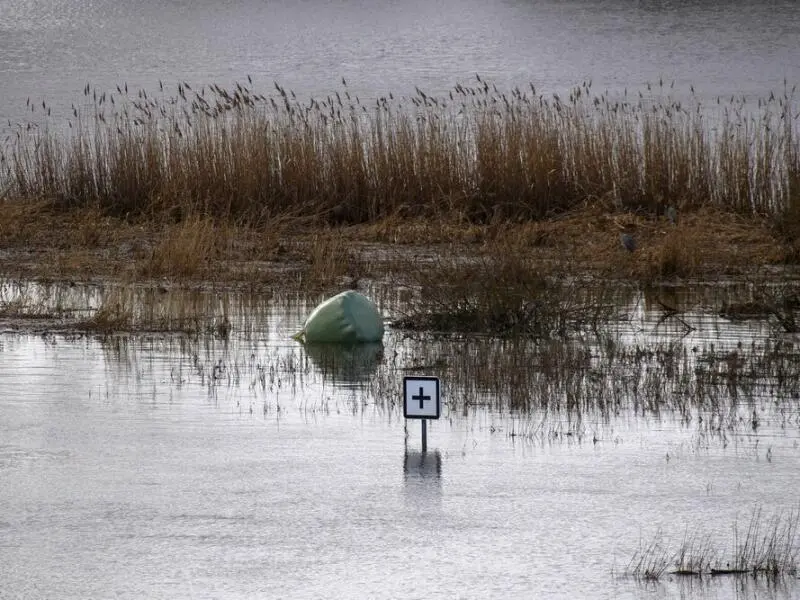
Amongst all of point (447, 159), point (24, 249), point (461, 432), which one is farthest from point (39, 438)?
point (447, 159)

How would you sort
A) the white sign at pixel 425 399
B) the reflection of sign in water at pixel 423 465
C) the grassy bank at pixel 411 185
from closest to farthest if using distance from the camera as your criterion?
the reflection of sign in water at pixel 423 465
the white sign at pixel 425 399
the grassy bank at pixel 411 185

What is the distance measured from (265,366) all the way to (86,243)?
333 inches

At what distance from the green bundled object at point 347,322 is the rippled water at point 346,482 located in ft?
Answer: 2.28

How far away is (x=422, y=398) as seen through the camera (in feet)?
27.1

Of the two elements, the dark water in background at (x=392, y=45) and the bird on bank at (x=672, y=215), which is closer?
the bird on bank at (x=672, y=215)

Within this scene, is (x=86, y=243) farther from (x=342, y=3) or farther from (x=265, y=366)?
(x=342, y=3)

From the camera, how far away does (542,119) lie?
20891 millimetres

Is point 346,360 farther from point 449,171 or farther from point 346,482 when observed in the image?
point 449,171

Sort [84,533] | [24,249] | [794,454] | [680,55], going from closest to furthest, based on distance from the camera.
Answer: [84,533] < [794,454] < [24,249] < [680,55]

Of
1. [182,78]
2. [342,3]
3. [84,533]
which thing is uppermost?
[342,3]

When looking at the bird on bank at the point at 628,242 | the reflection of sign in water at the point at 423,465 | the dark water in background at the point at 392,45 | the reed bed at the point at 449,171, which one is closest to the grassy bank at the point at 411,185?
the reed bed at the point at 449,171

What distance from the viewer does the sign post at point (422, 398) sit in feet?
27.1

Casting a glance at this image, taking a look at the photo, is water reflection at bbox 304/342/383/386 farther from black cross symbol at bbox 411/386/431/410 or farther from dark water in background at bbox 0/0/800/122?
dark water in background at bbox 0/0/800/122

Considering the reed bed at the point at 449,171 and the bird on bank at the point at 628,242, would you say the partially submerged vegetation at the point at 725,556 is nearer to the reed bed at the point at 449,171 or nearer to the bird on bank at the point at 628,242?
the bird on bank at the point at 628,242
